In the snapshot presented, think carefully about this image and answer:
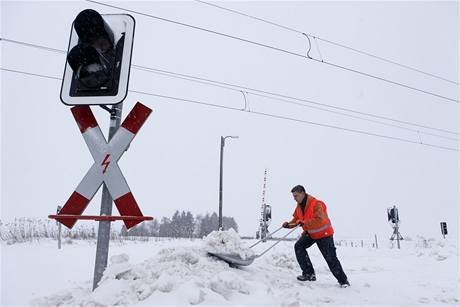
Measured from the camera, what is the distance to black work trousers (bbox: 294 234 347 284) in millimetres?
4566

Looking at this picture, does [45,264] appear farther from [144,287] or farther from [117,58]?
[117,58]

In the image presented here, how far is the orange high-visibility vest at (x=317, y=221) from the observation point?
15.7 ft

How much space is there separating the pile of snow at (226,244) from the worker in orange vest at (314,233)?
86 cm

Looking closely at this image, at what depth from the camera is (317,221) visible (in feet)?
15.9

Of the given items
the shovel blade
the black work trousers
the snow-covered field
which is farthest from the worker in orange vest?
the shovel blade

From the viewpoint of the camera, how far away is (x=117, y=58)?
2492 millimetres

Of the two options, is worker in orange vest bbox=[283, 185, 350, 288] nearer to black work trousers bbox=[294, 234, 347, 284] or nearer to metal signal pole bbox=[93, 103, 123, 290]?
black work trousers bbox=[294, 234, 347, 284]

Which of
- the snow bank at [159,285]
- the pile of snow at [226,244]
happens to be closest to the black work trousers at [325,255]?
the pile of snow at [226,244]

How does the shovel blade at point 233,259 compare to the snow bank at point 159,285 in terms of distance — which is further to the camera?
the shovel blade at point 233,259

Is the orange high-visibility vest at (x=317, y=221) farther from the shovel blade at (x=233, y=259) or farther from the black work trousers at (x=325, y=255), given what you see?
the shovel blade at (x=233, y=259)

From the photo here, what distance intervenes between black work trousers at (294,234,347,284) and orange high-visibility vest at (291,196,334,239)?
96mm

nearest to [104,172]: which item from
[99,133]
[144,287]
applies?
[99,133]

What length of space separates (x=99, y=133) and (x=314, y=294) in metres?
3.05

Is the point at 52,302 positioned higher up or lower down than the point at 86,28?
lower down
